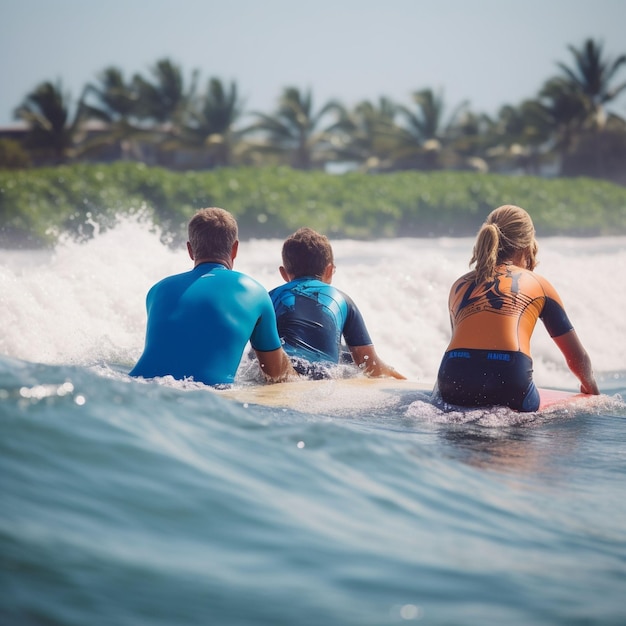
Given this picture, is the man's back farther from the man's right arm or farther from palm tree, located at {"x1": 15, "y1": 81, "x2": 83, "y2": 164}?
palm tree, located at {"x1": 15, "y1": 81, "x2": 83, "y2": 164}

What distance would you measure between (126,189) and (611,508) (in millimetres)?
36705

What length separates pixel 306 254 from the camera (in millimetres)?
6176

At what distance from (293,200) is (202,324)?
38995mm

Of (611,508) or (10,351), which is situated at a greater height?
(611,508)

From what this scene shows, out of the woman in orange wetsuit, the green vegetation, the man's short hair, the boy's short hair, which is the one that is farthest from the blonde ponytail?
the green vegetation

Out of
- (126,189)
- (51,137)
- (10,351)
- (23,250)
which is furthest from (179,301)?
(51,137)

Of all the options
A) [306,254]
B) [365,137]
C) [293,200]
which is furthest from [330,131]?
[306,254]

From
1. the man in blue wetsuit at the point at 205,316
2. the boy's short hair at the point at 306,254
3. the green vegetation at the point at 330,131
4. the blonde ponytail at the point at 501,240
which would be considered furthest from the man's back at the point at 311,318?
the green vegetation at the point at 330,131

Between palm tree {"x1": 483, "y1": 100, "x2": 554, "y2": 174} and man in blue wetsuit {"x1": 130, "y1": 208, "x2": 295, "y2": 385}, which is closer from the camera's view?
man in blue wetsuit {"x1": 130, "y1": 208, "x2": 295, "y2": 385}

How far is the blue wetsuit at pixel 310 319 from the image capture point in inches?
235

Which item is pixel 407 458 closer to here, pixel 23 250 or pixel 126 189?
pixel 23 250

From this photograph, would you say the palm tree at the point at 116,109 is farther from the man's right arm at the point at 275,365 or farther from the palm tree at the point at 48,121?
the man's right arm at the point at 275,365

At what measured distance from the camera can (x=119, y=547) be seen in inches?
100

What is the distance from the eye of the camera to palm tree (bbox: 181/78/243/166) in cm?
5719
